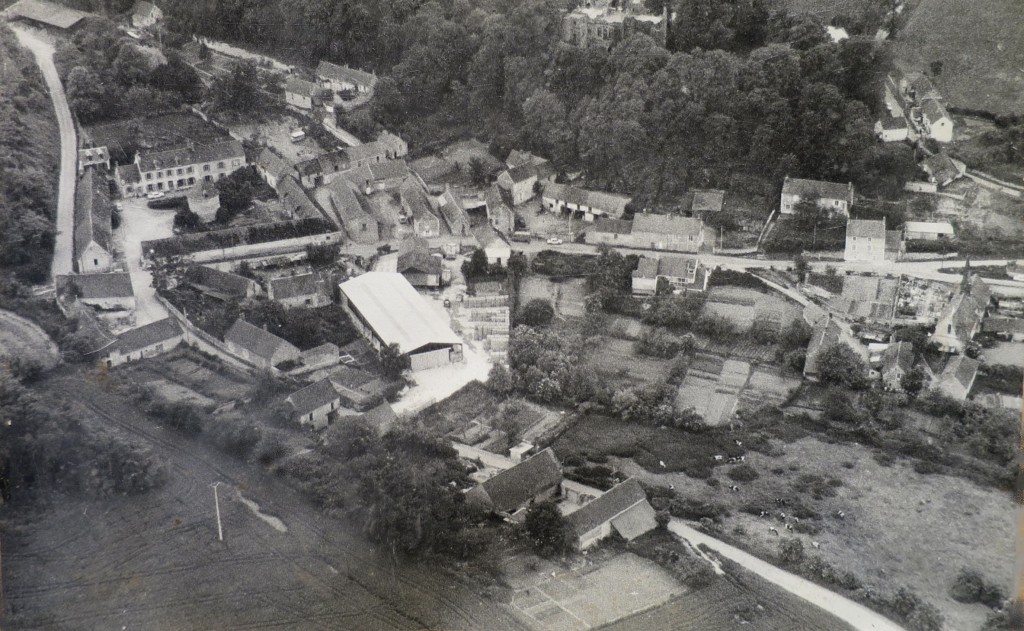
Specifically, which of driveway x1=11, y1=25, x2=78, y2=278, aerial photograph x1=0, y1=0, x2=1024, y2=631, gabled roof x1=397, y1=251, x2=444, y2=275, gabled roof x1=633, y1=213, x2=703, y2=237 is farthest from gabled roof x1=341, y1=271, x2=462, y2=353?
driveway x1=11, y1=25, x2=78, y2=278

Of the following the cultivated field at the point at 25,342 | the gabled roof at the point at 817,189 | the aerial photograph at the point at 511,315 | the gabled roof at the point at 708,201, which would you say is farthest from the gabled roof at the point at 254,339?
the gabled roof at the point at 817,189

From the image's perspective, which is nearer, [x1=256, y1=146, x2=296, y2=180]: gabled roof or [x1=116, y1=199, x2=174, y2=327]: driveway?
[x1=116, y1=199, x2=174, y2=327]: driveway

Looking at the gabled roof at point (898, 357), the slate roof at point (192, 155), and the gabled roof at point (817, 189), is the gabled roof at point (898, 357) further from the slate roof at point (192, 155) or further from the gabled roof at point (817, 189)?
the slate roof at point (192, 155)

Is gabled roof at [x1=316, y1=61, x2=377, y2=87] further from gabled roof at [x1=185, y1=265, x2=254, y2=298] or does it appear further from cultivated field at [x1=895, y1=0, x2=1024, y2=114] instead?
cultivated field at [x1=895, y1=0, x2=1024, y2=114]

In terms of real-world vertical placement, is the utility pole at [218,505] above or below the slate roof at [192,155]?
below

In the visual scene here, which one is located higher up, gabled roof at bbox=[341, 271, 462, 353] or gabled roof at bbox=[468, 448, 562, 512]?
gabled roof at bbox=[341, 271, 462, 353]
